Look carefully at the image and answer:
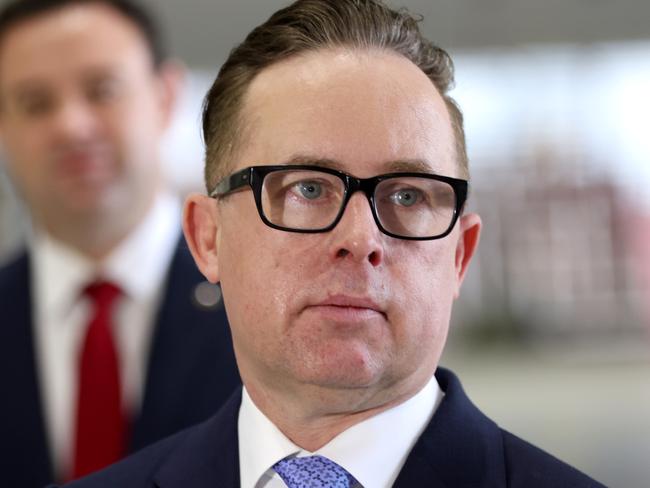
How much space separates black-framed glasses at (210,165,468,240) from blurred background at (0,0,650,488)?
248 cm

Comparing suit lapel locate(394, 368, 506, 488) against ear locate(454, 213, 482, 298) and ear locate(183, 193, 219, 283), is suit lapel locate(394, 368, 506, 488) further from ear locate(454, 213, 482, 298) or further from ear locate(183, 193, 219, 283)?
ear locate(183, 193, 219, 283)

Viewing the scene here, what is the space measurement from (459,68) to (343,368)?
3.04m

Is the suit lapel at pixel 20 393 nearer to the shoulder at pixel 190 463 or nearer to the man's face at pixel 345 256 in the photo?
the shoulder at pixel 190 463

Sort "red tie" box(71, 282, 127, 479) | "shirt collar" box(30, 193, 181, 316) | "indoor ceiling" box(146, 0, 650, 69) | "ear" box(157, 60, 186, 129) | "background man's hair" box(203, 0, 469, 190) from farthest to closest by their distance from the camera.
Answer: "indoor ceiling" box(146, 0, 650, 69) < "ear" box(157, 60, 186, 129) < "shirt collar" box(30, 193, 181, 316) < "red tie" box(71, 282, 127, 479) < "background man's hair" box(203, 0, 469, 190)

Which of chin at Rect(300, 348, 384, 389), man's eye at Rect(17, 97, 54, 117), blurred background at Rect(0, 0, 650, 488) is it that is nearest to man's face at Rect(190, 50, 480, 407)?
chin at Rect(300, 348, 384, 389)

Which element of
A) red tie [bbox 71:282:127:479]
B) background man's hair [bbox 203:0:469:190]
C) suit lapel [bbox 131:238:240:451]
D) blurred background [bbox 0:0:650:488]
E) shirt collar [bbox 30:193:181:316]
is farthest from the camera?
blurred background [bbox 0:0:650:488]

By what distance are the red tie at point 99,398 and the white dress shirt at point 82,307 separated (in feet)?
0.05

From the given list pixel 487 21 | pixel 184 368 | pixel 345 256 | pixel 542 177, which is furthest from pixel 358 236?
pixel 487 21

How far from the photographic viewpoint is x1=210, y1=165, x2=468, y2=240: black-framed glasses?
108 cm

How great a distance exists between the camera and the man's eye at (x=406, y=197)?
1104 mm

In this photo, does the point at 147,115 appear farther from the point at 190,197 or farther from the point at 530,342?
the point at 530,342

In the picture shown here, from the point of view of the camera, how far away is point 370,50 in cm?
116

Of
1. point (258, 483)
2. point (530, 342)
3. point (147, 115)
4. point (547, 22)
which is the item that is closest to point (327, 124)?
point (258, 483)

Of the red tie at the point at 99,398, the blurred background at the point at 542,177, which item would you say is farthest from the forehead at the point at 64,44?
the blurred background at the point at 542,177
